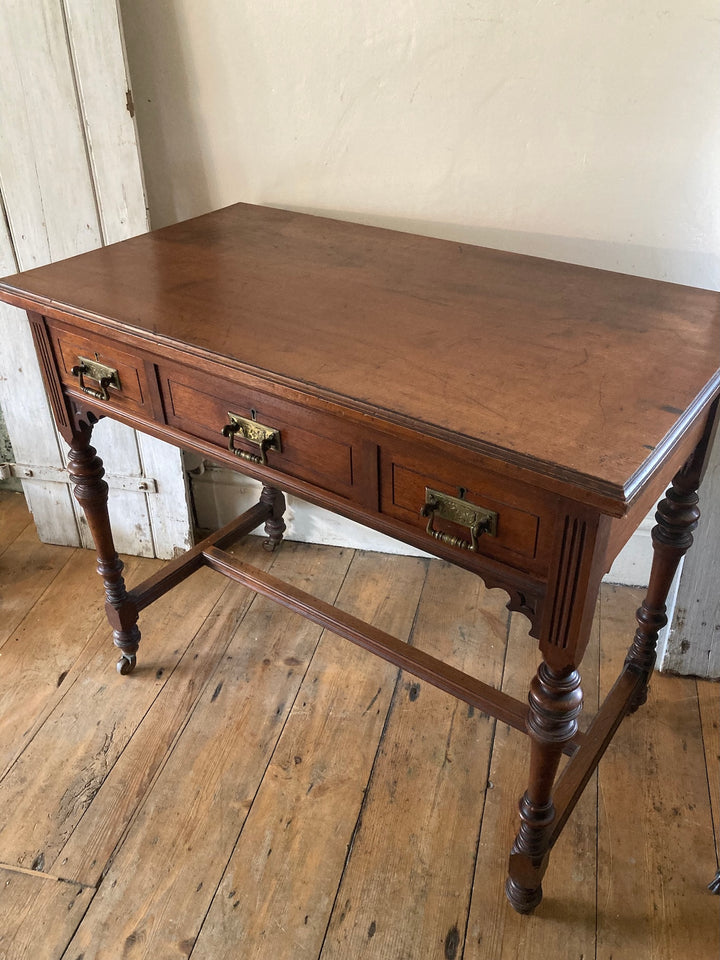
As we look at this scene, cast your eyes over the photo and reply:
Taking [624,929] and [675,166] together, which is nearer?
[624,929]

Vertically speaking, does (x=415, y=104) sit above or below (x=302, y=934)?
above

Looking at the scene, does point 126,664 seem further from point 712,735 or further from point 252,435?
point 712,735

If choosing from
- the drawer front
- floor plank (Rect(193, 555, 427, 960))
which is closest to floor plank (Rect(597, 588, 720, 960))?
floor plank (Rect(193, 555, 427, 960))

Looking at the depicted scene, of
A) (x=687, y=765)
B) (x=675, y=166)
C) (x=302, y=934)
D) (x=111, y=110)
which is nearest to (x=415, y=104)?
(x=675, y=166)

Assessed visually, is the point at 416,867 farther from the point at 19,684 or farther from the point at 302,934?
the point at 19,684

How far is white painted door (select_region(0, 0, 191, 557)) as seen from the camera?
1971 millimetres

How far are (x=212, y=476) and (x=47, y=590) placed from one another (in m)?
0.63

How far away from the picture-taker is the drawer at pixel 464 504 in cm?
120

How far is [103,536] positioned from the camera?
2.04 metres

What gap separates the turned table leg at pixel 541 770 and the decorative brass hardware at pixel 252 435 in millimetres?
607

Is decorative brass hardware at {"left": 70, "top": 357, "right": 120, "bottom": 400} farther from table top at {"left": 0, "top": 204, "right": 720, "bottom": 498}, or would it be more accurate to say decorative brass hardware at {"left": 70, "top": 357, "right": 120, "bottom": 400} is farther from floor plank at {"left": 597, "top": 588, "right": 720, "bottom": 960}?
floor plank at {"left": 597, "top": 588, "right": 720, "bottom": 960}

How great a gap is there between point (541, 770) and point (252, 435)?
2.63 ft

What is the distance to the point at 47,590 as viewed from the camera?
2.54 meters

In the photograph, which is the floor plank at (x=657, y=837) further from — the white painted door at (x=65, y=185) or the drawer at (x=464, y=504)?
the white painted door at (x=65, y=185)
